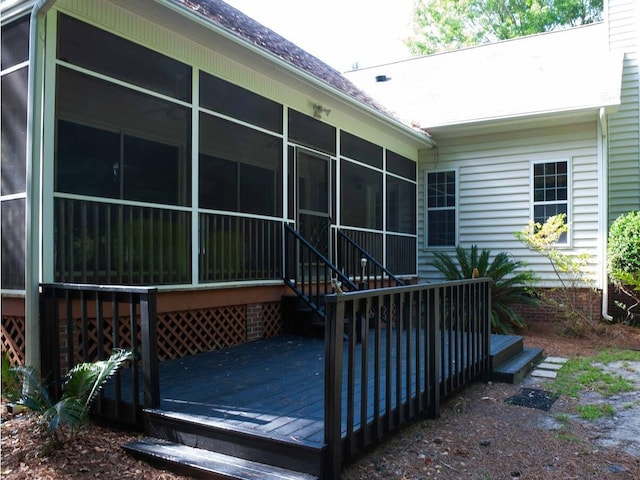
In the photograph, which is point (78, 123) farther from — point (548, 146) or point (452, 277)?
point (548, 146)

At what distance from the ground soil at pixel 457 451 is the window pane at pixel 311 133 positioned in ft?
15.0

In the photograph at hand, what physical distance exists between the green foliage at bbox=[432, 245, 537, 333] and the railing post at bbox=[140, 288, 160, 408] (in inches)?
259

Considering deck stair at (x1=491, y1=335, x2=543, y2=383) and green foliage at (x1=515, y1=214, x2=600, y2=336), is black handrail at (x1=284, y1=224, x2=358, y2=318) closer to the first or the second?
deck stair at (x1=491, y1=335, x2=543, y2=383)

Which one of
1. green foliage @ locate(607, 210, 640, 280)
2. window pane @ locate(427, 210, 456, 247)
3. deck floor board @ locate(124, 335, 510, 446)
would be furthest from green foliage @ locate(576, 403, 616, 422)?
window pane @ locate(427, 210, 456, 247)

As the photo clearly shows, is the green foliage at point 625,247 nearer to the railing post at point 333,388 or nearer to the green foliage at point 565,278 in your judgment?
the green foliage at point 565,278

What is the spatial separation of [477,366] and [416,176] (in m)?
6.77

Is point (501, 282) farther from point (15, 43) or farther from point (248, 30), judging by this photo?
point (15, 43)

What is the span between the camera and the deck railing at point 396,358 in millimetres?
2787

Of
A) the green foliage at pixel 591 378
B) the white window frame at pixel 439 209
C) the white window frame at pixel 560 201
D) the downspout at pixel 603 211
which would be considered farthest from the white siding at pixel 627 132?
the green foliage at pixel 591 378

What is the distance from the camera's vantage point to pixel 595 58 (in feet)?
34.7

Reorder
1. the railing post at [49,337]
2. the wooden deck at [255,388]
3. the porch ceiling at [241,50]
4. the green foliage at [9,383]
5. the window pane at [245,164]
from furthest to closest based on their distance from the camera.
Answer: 1. the window pane at [245,164]
2. the porch ceiling at [241,50]
3. the railing post at [49,337]
4. the green foliage at [9,383]
5. the wooden deck at [255,388]

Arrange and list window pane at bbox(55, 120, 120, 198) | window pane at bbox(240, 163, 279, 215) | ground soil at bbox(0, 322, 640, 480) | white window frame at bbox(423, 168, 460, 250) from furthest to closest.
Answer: white window frame at bbox(423, 168, 460, 250)
window pane at bbox(240, 163, 279, 215)
window pane at bbox(55, 120, 120, 198)
ground soil at bbox(0, 322, 640, 480)

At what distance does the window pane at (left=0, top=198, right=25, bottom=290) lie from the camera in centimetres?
445

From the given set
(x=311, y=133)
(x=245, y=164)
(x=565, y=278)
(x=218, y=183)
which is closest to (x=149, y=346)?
(x=218, y=183)
